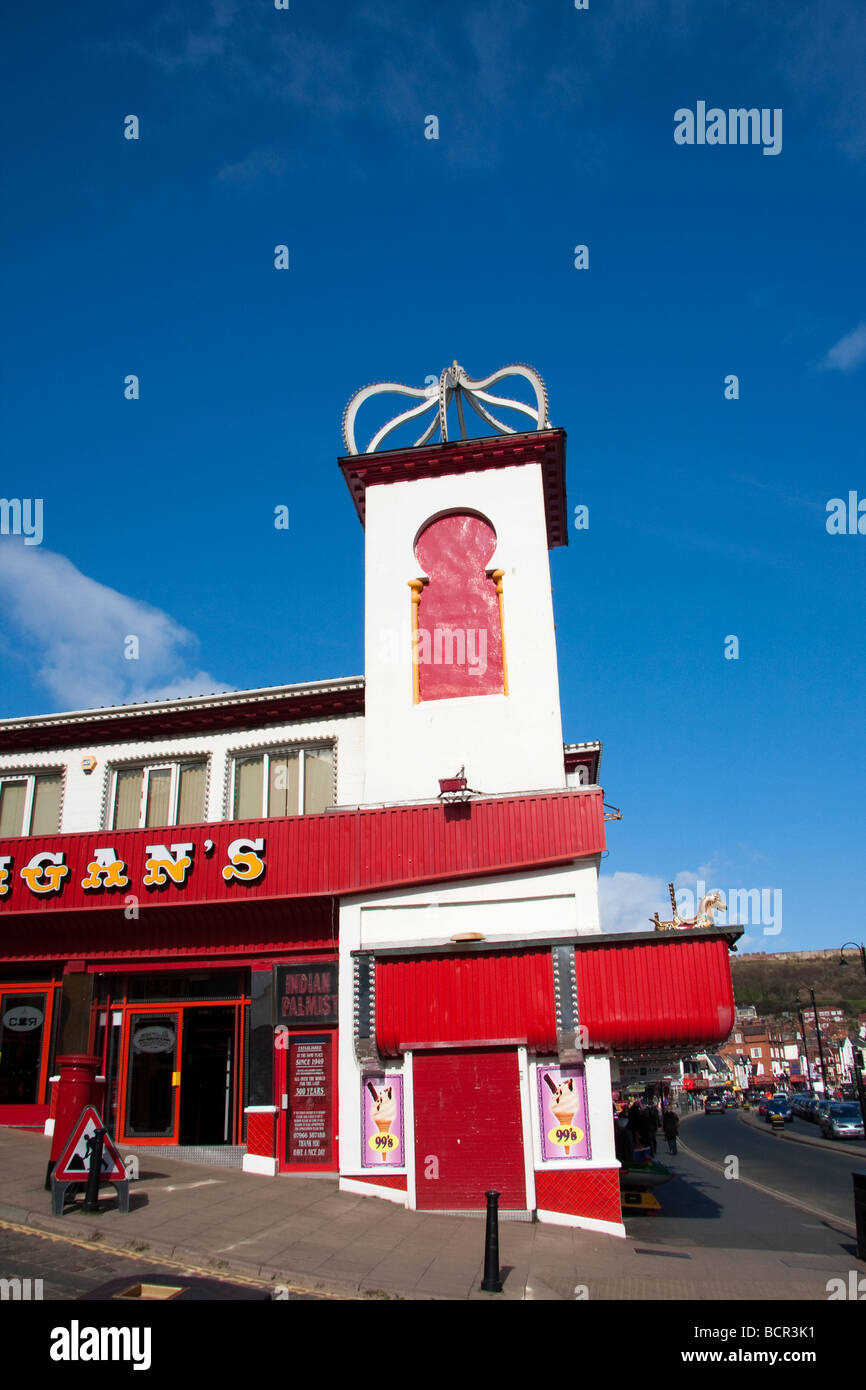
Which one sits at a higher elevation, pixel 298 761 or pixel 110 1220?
pixel 298 761

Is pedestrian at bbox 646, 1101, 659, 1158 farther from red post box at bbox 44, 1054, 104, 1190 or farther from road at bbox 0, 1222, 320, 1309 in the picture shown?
road at bbox 0, 1222, 320, 1309

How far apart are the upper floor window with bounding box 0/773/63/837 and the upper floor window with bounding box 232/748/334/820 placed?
4.97 metres

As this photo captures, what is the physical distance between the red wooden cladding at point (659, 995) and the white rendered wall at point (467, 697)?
4.04 meters

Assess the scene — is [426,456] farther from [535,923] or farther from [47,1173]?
[47,1173]

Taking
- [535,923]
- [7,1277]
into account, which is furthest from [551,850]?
[7,1277]

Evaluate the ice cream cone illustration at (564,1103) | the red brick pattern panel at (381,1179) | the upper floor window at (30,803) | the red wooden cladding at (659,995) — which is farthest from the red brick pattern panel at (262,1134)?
the upper floor window at (30,803)

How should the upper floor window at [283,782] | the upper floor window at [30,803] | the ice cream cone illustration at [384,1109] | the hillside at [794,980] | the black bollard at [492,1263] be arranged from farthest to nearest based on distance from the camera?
the hillside at [794,980] → the upper floor window at [30,803] → the upper floor window at [283,782] → the ice cream cone illustration at [384,1109] → the black bollard at [492,1263]

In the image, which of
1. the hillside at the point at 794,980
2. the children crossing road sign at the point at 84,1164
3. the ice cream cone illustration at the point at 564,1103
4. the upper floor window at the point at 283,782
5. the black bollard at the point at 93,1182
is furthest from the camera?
the hillside at the point at 794,980

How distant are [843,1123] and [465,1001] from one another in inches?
1487

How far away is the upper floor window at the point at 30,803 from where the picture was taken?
23391 millimetres

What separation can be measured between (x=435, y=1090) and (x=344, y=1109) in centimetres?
186

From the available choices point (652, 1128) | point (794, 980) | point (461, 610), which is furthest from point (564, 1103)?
point (794, 980)

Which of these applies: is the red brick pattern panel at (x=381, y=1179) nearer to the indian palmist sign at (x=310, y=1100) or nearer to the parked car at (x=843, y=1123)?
the indian palmist sign at (x=310, y=1100)
